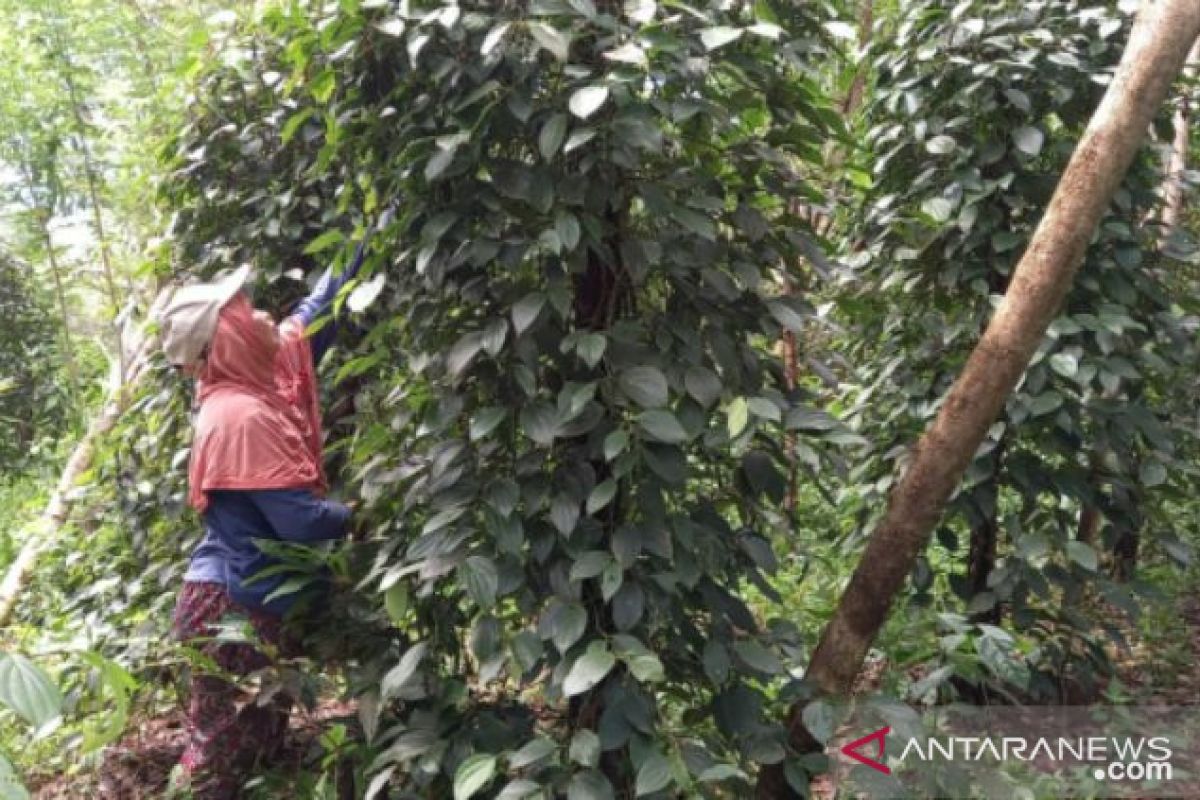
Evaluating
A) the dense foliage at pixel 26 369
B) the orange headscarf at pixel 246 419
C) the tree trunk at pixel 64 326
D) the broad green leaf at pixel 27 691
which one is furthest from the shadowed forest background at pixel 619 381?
the dense foliage at pixel 26 369

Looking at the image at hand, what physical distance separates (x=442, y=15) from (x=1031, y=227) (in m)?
1.74

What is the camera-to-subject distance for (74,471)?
3863 millimetres

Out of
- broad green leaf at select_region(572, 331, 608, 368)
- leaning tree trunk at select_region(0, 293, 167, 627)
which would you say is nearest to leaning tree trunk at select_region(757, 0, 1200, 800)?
broad green leaf at select_region(572, 331, 608, 368)

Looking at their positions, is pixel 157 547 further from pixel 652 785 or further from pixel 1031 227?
pixel 1031 227

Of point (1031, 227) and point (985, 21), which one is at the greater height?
point (985, 21)

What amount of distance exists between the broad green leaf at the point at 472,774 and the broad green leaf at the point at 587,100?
1.01 meters

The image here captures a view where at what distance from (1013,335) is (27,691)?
1.53 metres

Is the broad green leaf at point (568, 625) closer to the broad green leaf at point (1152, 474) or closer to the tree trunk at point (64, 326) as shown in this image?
the broad green leaf at point (1152, 474)

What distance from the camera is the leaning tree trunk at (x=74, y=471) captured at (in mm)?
2902

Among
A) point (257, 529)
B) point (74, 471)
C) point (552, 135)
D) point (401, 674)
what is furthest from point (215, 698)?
point (74, 471)

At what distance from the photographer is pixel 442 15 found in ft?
4.75

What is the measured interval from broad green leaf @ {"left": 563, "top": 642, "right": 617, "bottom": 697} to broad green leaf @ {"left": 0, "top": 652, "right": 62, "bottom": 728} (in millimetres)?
723

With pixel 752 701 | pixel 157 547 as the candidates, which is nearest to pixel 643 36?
pixel 752 701

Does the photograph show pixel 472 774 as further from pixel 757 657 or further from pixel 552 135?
pixel 552 135
